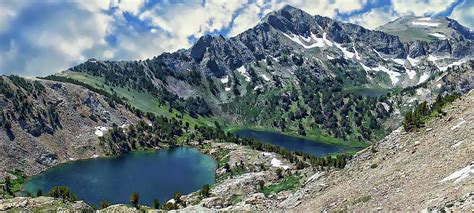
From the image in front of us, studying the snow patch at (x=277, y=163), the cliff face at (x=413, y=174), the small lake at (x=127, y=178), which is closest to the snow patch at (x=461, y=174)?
the cliff face at (x=413, y=174)

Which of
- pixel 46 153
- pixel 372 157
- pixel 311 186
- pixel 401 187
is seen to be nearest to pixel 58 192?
pixel 311 186

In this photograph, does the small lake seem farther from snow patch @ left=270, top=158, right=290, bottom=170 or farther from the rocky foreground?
the rocky foreground

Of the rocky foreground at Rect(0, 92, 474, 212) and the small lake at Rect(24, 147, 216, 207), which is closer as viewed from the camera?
the rocky foreground at Rect(0, 92, 474, 212)

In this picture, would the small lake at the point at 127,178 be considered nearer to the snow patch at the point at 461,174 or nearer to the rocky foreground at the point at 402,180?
the rocky foreground at the point at 402,180

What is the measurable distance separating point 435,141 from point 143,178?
421 feet

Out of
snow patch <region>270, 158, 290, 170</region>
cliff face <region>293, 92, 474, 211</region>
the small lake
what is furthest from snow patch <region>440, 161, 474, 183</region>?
snow patch <region>270, 158, 290, 170</region>

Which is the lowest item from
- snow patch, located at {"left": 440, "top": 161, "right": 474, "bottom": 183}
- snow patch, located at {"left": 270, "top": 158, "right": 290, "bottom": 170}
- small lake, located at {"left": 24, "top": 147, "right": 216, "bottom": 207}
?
snow patch, located at {"left": 440, "top": 161, "right": 474, "bottom": 183}

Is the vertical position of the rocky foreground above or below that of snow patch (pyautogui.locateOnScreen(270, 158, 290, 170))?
below

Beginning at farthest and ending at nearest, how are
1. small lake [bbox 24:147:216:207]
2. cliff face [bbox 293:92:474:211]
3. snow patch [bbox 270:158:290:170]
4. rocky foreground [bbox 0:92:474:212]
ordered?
1. snow patch [bbox 270:158:290:170]
2. small lake [bbox 24:147:216:207]
3. rocky foreground [bbox 0:92:474:212]
4. cliff face [bbox 293:92:474:211]

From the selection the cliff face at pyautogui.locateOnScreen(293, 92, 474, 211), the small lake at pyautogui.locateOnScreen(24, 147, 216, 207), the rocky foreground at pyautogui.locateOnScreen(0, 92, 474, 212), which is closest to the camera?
the cliff face at pyautogui.locateOnScreen(293, 92, 474, 211)

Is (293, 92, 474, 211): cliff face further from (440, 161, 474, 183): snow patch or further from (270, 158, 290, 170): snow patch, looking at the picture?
(270, 158, 290, 170): snow patch

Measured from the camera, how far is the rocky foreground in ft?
121

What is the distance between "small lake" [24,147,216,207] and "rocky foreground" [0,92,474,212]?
74.5m

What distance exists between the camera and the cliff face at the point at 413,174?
120 ft
